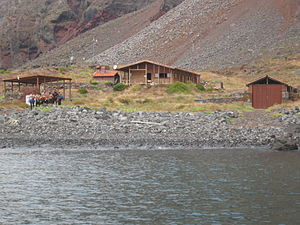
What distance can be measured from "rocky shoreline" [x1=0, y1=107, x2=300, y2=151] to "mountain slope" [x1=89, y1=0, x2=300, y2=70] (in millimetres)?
64760

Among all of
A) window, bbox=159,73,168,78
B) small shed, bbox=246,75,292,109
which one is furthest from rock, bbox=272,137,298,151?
window, bbox=159,73,168,78

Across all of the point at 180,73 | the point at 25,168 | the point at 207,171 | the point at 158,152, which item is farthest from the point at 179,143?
the point at 180,73

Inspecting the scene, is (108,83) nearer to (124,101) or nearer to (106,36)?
(124,101)

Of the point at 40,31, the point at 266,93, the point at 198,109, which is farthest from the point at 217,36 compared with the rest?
the point at 40,31

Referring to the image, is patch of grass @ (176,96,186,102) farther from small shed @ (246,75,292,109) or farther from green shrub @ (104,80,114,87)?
green shrub @ (104,80,114,87)

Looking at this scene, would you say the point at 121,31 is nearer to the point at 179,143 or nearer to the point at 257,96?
the point at 257,96

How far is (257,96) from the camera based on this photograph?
46.1 meters

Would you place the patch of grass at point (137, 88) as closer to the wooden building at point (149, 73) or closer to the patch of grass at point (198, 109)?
the wooden building at point (149, 73)

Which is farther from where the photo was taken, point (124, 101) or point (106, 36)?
point (106, 36)

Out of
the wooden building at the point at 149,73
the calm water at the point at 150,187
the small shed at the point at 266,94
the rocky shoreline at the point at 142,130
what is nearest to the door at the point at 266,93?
the small shed at the point at 266,94

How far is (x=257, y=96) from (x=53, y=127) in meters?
23.7

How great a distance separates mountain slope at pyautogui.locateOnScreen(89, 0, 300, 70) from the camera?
102125 millimetres

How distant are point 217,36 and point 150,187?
326ft

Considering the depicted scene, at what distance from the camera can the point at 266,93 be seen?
46.1 meters
